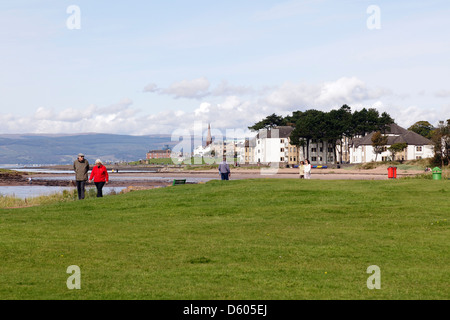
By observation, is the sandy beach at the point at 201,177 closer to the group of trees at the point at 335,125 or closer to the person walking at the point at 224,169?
the person walking at the point at 224,169

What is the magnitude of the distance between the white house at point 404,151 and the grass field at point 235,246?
131334 mm

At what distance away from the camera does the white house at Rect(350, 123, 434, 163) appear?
154625mm

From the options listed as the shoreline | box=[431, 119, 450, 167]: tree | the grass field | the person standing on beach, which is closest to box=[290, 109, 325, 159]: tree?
the shoreline

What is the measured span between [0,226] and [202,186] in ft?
49.4

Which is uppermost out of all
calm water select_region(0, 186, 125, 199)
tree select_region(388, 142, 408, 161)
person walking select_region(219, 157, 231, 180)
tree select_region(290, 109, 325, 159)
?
tree select_region(290, 109, 325, 159)

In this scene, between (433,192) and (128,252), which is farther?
(433,192)

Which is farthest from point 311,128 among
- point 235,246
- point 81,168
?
point 235,246

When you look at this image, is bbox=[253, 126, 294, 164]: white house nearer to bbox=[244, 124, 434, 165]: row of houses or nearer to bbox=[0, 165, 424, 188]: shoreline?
bbox=[244, 124, 434, 165]: row of houses

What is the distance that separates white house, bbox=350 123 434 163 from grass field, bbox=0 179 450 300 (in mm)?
131334

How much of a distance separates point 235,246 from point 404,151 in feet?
486

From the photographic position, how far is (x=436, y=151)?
318ft
